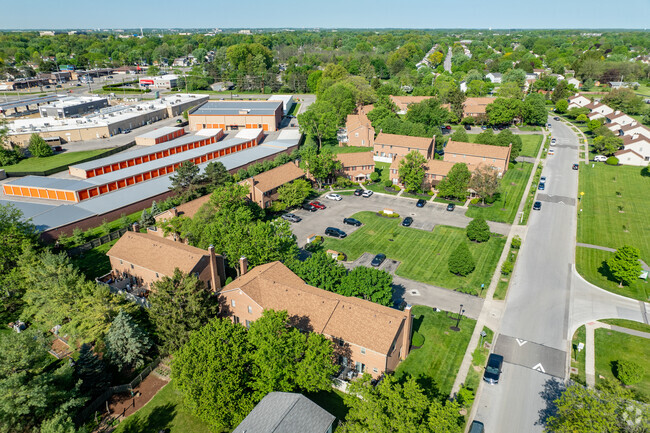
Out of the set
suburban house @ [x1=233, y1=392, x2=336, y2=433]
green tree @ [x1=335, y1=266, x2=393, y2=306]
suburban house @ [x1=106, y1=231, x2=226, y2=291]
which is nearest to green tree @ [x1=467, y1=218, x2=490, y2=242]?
green tree @ [x1=335, y1=266, x2=393, y2=306]

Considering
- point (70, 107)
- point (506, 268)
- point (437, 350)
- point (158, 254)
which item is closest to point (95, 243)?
point (158, 254)

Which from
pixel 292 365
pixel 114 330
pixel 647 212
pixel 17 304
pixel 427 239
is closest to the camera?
pixel 292 365

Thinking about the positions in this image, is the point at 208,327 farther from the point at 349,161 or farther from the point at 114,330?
the point at 349,161

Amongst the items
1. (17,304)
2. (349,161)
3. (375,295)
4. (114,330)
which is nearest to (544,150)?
(349,161)

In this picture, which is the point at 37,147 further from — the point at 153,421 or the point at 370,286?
the point at 370,286

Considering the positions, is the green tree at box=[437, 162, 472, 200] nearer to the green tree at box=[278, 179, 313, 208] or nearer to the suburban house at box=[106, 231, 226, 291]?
the green tree at box=[278, 179, 313, 208]

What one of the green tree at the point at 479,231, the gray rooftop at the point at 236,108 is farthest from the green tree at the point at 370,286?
the gray rooftop at the point at 236,108
